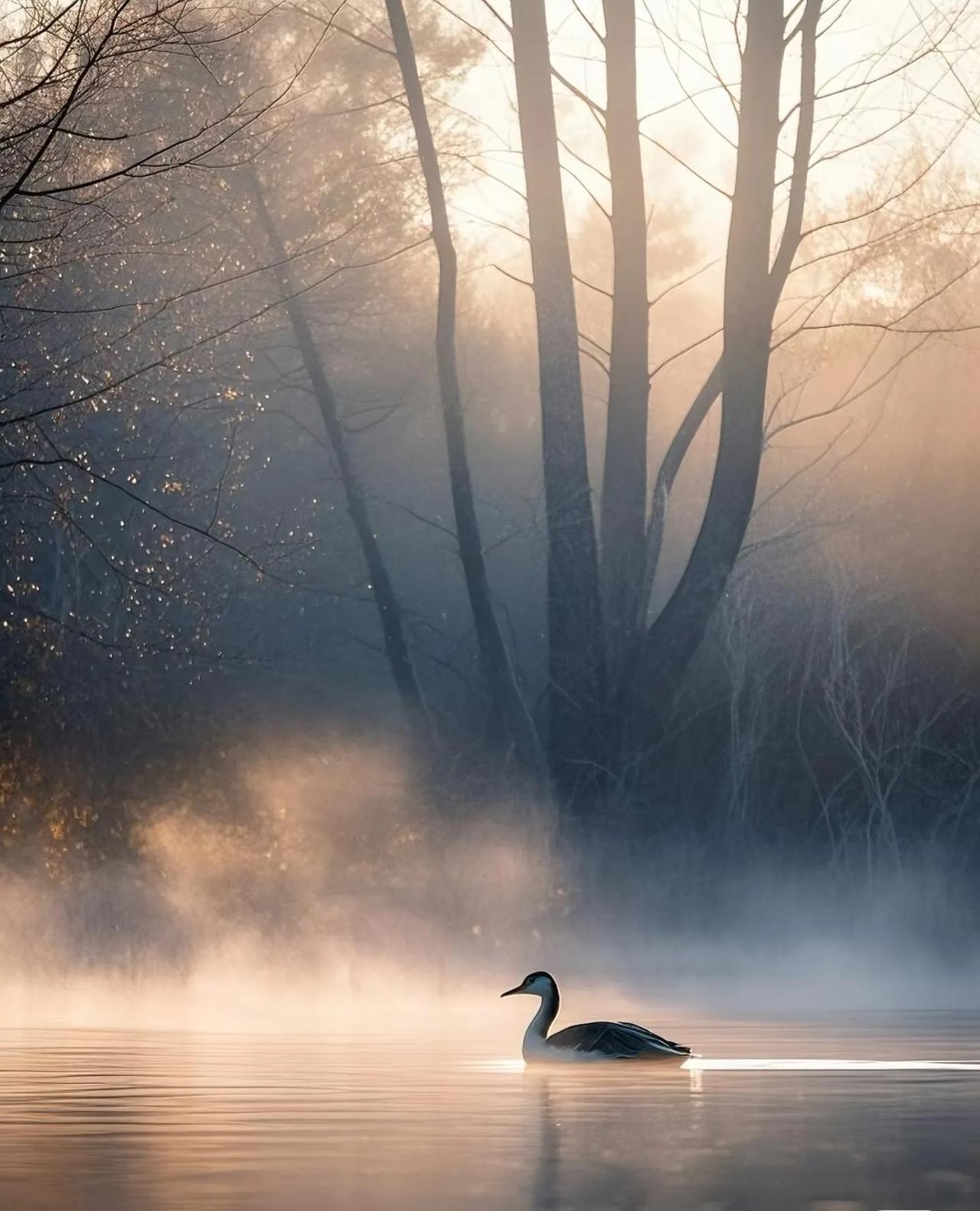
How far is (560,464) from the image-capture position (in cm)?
2158

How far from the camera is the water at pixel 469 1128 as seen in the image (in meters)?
6.60

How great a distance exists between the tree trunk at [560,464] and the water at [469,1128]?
8319 mm

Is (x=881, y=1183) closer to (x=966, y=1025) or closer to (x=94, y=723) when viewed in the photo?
(x=966, y=1025)

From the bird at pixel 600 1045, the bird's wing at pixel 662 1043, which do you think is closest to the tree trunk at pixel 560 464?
the bird at pixel 600 1045

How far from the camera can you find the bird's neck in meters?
11.7

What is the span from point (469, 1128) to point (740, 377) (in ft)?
44.0

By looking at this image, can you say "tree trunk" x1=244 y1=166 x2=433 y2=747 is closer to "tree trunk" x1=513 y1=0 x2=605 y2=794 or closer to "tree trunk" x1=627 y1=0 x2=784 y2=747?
"tree trunk" x1=513 y1=0 x2=605 y2=794

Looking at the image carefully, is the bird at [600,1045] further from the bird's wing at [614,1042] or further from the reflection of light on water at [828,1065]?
the reflection of light on water at [828,1065]

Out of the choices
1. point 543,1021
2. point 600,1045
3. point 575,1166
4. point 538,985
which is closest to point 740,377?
point 538,985

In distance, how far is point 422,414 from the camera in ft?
97.8

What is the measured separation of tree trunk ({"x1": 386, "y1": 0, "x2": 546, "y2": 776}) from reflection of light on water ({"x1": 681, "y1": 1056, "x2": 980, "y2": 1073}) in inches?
383

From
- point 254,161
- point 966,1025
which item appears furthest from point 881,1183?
point 254,161

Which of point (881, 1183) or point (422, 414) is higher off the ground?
point (422, 414)

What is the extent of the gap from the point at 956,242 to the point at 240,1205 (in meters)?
21.4
